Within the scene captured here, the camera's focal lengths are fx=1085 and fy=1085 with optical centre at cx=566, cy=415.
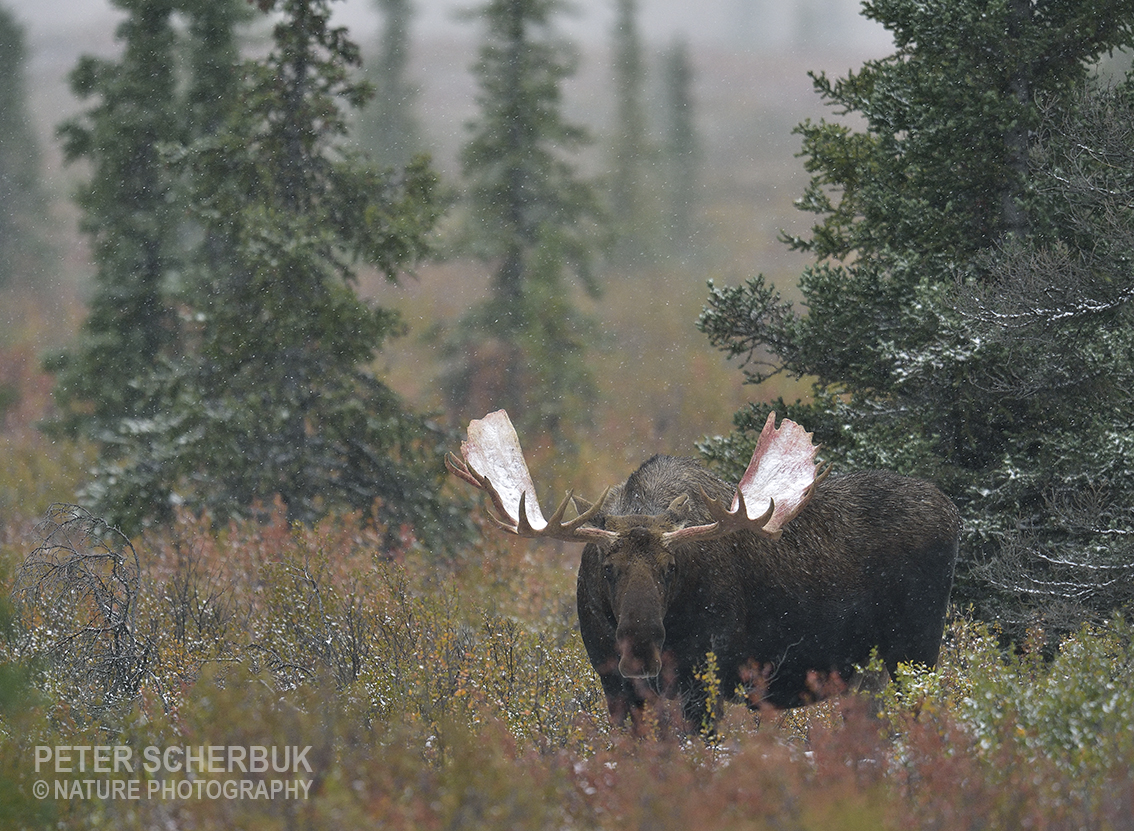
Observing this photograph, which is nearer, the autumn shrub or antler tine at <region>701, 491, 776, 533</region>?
the autumn shrub

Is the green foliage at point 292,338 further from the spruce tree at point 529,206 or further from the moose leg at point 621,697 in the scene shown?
the spruce tree at point 529,206

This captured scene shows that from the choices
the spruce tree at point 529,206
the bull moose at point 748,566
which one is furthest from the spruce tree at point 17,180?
the bull moose at point 748,566

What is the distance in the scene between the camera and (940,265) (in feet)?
31.6

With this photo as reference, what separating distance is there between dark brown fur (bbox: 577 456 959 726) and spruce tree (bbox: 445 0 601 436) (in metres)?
12.9

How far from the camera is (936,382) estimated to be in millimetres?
9516

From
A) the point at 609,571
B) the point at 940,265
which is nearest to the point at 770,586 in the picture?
the point at 609,571

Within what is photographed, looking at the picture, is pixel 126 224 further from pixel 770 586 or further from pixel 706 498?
pixel 706 498

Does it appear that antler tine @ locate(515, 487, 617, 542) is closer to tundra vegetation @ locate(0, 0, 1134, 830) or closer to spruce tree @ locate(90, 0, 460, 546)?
tundra vegetation @ locate(0, 0, 1134, 830)

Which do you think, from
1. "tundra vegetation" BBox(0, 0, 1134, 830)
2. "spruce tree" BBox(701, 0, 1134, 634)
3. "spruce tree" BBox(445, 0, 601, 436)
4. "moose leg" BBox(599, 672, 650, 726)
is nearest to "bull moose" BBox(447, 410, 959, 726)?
"moose leg" BBox(599, 672, 650, 726)

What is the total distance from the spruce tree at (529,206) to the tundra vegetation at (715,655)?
263 inches

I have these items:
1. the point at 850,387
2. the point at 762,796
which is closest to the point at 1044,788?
the point at 762,796

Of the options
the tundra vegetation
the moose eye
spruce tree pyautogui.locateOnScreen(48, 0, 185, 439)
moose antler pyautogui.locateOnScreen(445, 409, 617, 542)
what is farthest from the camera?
spruce tree pyautogui.locateOnScreen(48, 0, 185, 439)

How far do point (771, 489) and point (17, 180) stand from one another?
39.8m

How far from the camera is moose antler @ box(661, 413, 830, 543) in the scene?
7172mm
